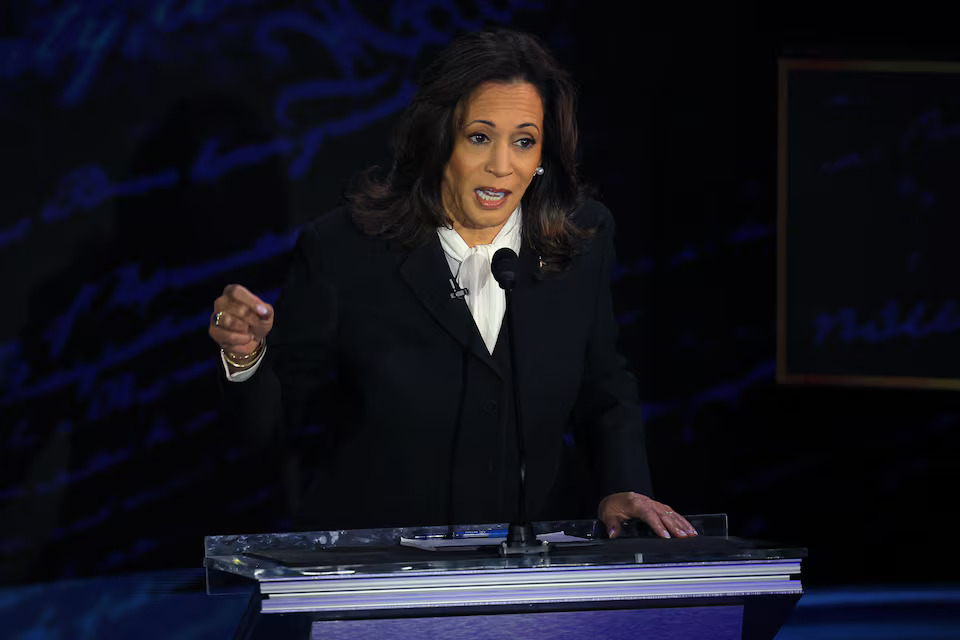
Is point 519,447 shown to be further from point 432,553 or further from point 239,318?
point 239,318

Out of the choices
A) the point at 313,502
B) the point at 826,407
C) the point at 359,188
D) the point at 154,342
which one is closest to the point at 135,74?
the point at 154,342

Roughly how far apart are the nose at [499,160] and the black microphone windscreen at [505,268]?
84 cm

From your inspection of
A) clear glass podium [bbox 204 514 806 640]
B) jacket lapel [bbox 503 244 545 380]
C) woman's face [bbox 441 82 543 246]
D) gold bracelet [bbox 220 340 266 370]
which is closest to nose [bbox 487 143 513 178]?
woman's face [bbox 441 82 543 246]

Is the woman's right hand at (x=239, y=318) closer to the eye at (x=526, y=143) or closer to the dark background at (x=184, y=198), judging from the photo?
the eye at (x=526, y=143)

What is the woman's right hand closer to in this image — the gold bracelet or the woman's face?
the gold bracelet

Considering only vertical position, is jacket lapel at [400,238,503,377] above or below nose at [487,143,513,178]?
below

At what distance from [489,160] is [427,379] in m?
0.48

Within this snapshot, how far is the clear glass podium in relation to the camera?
55.2 inches

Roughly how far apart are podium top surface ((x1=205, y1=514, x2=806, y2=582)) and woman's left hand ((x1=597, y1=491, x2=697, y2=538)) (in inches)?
1.2

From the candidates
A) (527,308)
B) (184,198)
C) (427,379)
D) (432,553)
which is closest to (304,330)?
(427,379)

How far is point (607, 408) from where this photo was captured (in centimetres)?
257

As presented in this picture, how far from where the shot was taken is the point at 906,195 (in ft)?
13.2

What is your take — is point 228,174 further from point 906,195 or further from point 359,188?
point 906,195

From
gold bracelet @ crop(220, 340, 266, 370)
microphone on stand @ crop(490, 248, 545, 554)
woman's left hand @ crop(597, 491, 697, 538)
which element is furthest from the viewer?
gold bracelet @ crop(220, 340, 266, 370)
